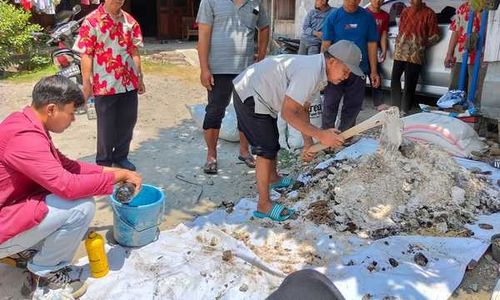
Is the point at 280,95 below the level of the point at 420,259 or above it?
above

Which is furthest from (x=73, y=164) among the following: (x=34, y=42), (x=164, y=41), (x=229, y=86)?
(x=164, y=41)

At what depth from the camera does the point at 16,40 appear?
8438 millimetres

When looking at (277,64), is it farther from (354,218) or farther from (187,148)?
(187,148)

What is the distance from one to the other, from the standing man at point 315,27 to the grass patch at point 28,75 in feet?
17.2

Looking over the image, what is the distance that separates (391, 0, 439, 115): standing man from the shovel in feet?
8.49

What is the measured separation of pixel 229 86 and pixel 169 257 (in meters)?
1.87

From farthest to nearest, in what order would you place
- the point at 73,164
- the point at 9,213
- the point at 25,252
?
the point at 73,164 → the point at 25,252 → the point at 9,213

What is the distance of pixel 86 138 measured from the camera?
536 cm

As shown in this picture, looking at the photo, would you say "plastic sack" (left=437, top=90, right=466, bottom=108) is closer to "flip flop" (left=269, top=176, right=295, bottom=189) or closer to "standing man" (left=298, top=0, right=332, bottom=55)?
"standing man" (left=298, top=0, right=332, bottom=55)

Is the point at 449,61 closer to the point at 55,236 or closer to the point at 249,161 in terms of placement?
the point at 249,161

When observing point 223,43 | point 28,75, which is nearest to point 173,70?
point 28,75

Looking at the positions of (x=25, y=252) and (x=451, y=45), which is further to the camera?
(x=451, y=45)

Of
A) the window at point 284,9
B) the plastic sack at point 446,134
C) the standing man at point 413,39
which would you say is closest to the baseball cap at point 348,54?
the plastic sack at point 446,134

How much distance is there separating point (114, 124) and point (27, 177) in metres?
1.60
